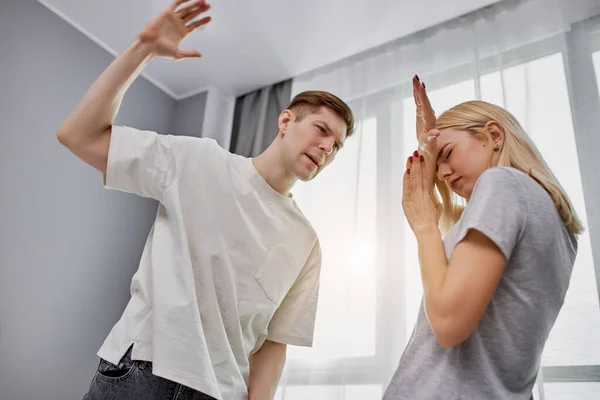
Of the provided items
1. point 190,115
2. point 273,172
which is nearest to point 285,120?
point 273,172

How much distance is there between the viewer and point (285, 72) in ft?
9.02

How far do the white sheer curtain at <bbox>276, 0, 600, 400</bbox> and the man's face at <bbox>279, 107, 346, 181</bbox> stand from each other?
55cm

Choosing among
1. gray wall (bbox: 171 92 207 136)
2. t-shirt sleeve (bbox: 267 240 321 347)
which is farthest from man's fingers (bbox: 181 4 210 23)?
gray wall (bbox: 171 92 207 136)

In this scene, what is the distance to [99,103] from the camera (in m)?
1.30

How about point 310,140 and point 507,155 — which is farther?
point 310,140

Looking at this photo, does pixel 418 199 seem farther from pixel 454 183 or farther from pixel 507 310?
pixel 507 310

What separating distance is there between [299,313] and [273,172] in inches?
16.0

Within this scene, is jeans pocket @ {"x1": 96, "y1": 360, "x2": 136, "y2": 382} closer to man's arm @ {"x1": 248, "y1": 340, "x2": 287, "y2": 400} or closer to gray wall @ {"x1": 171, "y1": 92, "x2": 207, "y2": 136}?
man's arm @ {"x1": 248, "y1": 340, "x2": 287, "y2": 400}

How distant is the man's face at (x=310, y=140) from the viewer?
160cm

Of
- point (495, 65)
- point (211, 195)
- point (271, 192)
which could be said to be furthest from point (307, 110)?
point (495, 65)

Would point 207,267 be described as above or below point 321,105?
below

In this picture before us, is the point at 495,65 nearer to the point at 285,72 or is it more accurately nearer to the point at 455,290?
the point at 285,72

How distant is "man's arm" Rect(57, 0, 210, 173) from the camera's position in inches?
51.2

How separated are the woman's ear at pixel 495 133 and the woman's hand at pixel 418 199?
16 centimetres
